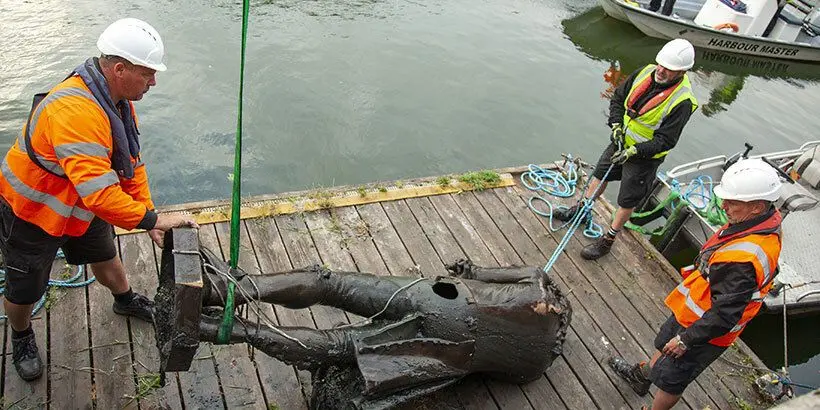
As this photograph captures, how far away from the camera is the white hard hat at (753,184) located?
112 inches

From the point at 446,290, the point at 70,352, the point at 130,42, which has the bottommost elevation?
the point at 70,352

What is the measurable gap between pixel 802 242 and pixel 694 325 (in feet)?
13.8

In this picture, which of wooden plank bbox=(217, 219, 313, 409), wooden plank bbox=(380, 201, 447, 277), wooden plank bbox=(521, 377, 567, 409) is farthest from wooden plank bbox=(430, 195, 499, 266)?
wooden plank bbox=(217, 219, 313, 409)

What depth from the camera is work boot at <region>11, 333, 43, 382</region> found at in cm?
313

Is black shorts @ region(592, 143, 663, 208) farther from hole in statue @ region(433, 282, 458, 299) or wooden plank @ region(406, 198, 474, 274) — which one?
hole in statue @ region(433, 282, 458, 299)

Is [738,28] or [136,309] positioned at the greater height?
[136,309]

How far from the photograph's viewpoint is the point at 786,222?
6520 millimetres

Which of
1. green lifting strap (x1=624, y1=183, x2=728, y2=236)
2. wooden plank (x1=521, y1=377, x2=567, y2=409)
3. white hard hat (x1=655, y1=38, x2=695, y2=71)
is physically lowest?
green lifting strap (x1=624, y1=183, x2=728, y2=236)

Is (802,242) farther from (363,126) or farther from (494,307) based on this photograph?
(363,126)

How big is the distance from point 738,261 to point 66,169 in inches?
124

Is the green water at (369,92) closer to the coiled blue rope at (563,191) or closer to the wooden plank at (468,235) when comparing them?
the coiled blue rope at (563,191)

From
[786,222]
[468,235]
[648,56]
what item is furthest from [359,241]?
[648,56]

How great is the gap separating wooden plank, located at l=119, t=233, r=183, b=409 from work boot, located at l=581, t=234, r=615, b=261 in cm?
332

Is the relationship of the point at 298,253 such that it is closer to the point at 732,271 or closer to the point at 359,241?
the point at 359,241
